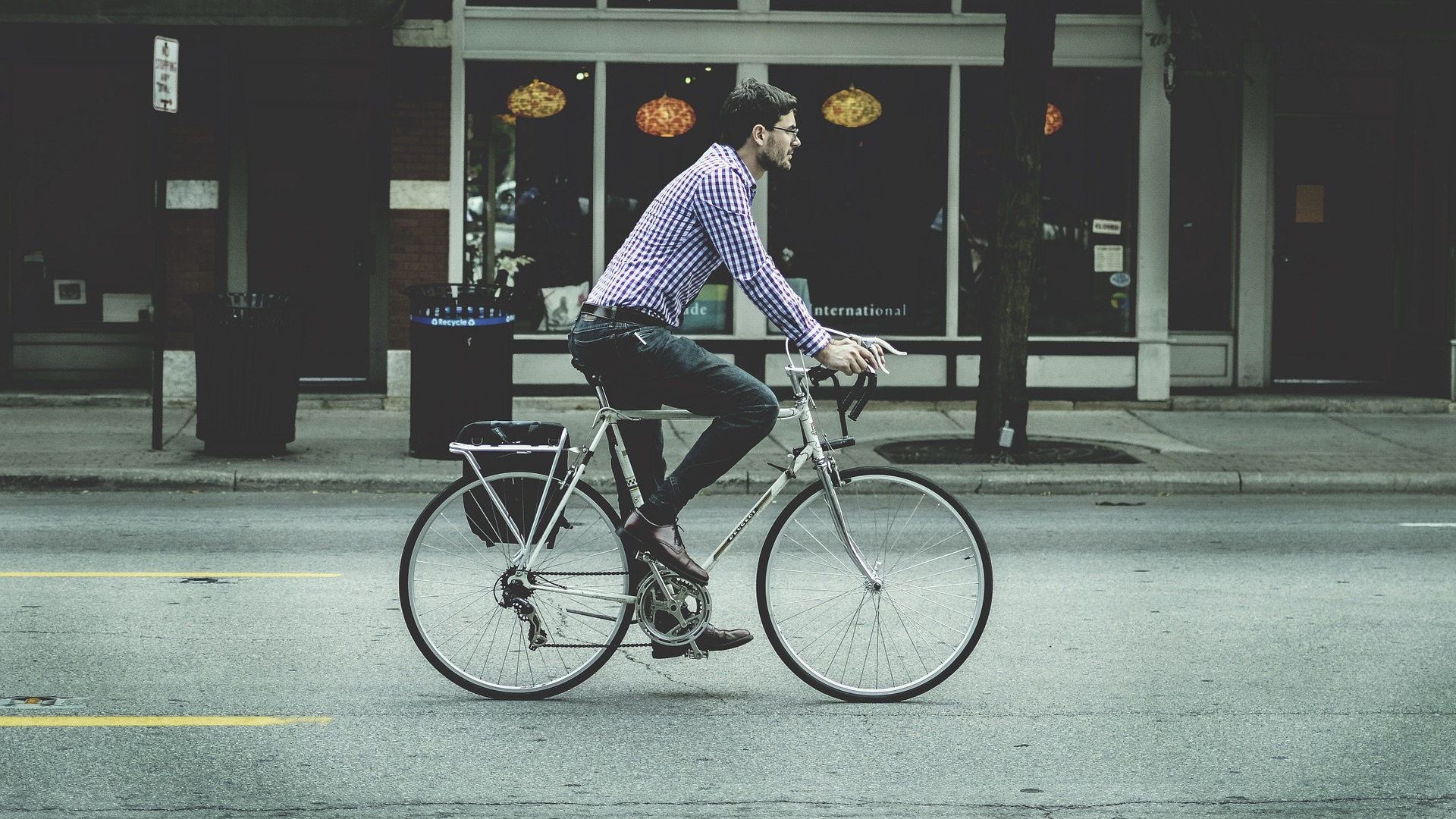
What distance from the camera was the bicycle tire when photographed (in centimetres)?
573

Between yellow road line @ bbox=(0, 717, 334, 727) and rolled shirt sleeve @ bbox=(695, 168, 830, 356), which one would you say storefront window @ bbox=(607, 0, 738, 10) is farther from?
yellow road line @ bbox=(0, 717, 334, 727)

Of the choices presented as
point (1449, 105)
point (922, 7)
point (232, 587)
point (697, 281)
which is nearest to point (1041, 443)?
point (922, 7)

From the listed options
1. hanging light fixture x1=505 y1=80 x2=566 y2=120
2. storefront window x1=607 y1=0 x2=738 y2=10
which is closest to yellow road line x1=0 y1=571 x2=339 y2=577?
hanging light fixture x1=505 y1=80 x2=566 y2=120

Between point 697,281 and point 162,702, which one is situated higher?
point 697,281

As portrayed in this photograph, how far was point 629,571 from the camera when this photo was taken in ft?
18.8

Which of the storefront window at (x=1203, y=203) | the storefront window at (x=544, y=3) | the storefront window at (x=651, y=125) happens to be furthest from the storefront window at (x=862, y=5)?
the storefront window at (x=1203, y=203)

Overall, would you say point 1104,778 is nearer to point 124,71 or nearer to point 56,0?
point 56,0

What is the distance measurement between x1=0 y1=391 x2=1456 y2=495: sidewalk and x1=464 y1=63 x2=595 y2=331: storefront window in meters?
1.17

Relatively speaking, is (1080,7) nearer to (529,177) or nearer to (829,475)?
(529,177)

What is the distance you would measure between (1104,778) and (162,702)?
293cm

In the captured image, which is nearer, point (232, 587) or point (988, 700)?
point (988, 700)

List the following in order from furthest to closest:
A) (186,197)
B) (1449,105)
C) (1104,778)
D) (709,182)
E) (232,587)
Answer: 1. (1449,105)
2. (186,197)
3. (232,587)
4. (709,182)
5. (1104,778)

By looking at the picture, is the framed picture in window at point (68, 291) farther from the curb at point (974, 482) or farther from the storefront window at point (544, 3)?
the curb at point (974, 482)

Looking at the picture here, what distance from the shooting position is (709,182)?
5.54 metres
